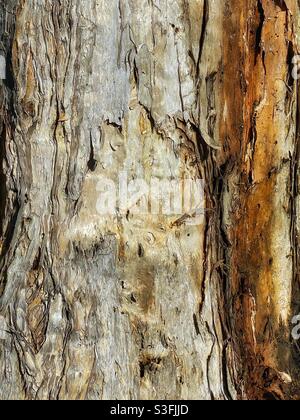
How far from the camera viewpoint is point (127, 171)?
1.70 meters

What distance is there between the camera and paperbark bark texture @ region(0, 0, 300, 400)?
1.67 metres

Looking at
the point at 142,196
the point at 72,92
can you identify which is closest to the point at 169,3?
the point at 72,92

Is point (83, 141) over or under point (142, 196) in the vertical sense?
over

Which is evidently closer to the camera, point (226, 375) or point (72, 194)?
point (72, 194)

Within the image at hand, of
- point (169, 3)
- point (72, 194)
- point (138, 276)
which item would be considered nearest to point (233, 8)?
point (169, 3)

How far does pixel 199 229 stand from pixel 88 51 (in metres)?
0.60

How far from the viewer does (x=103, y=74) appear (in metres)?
1.68

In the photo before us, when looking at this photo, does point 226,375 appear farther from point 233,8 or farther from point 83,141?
point 233,8

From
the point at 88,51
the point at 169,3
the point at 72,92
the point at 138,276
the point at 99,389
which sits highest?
the point at 169,3

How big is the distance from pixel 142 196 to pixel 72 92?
350 mm

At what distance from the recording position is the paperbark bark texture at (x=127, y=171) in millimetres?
1667

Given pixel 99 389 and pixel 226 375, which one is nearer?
pixel 99 389

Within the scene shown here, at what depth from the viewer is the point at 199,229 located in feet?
5.83

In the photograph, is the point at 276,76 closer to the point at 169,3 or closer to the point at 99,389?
the point at 169,3
